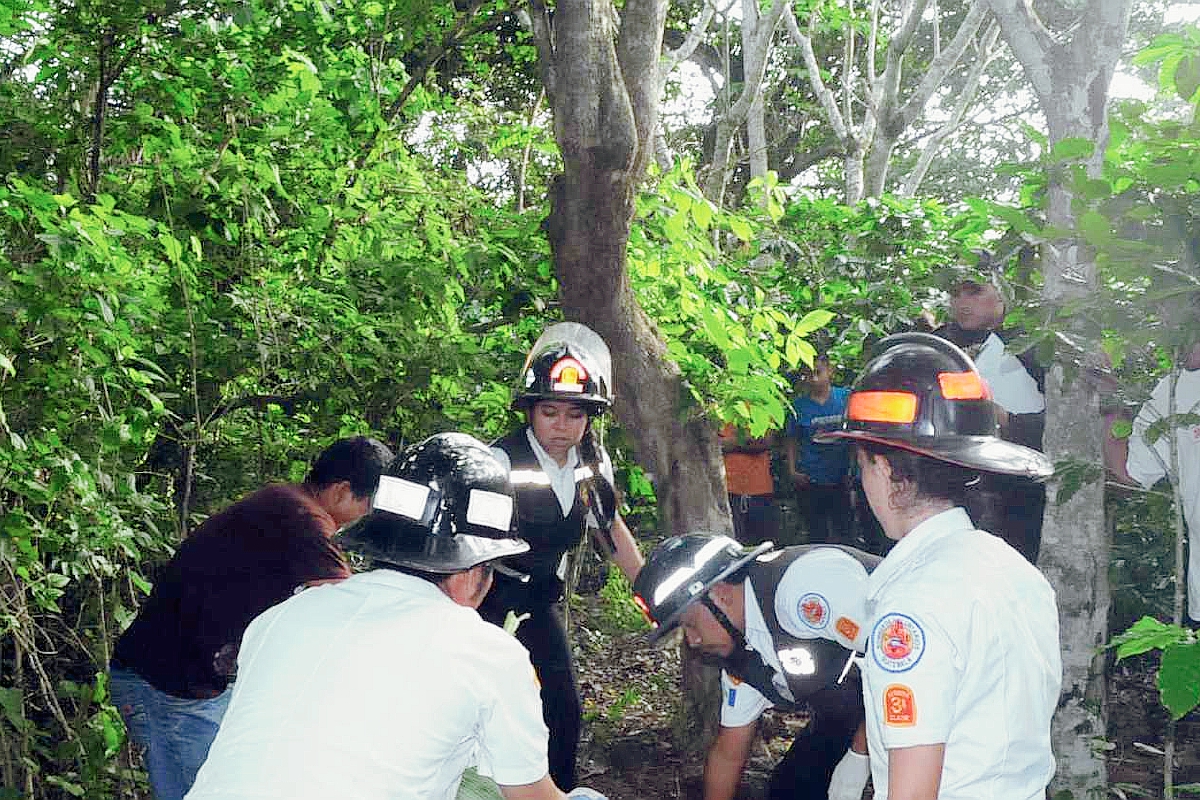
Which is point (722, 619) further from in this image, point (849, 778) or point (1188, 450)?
point (1188, 450)

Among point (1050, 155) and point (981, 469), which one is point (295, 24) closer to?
point (1050, 155)

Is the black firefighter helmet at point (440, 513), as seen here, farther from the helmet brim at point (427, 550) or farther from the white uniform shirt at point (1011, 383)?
the white uniform shirt at point (1011, 383)

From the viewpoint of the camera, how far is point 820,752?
3.46 m

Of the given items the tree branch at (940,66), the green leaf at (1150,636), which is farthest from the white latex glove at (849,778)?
the tree branch at (940,66)

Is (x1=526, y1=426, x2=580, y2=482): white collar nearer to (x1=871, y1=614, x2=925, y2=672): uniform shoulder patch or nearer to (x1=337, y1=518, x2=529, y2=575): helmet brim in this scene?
(x1=337, y1=518, x2=529, y2=575): helmet brim

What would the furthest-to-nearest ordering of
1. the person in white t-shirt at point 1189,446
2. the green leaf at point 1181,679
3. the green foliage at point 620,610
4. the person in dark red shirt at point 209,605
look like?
the green foliage at point 620,610 < the person in white t-shirt at point 1189,446 < the person in dark red shirt at point 209,605 < the green leaf at point 1181,679

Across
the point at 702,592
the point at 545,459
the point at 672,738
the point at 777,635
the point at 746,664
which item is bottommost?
the point at 672,738

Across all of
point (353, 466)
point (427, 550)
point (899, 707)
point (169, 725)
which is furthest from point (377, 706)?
point (169, 725)

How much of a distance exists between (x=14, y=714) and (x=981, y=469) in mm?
3132

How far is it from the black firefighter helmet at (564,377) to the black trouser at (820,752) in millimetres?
1467

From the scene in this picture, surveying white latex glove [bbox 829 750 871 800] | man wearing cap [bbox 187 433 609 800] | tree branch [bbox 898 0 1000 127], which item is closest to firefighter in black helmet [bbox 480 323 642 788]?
white latex glove [bbox 829 750 871 800]

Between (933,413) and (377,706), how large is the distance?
122 centimetres

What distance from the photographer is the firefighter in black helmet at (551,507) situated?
169 inches

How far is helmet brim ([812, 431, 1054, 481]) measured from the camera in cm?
220
